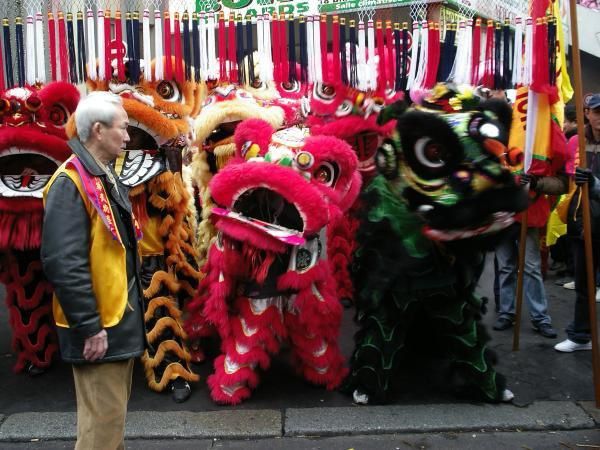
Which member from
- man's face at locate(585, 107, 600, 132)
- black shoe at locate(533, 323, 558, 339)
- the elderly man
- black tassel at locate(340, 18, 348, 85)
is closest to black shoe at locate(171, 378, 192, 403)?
the elderly man

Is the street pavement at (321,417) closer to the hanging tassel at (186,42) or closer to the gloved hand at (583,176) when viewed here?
the gloved hand at (583,176)

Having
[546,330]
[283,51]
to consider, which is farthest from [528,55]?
[546,330]

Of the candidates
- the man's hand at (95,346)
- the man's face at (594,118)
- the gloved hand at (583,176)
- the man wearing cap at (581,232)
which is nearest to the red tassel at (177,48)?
the man's hand at (95,346)

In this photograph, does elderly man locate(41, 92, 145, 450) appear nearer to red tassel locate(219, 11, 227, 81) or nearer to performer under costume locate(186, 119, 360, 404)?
performer under costume locate(186, 119, 360, 404)

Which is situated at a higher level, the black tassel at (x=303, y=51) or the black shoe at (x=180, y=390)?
the black tassel at (x=303, y=51)

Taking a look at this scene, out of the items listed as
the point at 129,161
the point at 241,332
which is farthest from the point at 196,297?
the point at 129,161

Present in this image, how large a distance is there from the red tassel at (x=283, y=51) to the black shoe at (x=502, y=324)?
108 inches

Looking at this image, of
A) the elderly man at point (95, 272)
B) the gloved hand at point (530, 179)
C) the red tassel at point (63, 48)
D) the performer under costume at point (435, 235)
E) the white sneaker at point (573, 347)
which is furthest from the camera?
the white sneaker at point (573, 347)

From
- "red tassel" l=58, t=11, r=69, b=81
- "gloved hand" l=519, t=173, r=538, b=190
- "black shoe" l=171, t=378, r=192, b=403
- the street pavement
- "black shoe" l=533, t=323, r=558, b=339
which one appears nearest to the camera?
the street pavement

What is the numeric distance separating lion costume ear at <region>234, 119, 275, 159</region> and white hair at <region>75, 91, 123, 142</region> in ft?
4.56

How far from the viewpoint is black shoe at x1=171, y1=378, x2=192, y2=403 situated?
3684 millimetres

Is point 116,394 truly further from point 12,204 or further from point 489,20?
point 489,20

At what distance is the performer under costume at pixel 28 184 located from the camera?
3.72 metres

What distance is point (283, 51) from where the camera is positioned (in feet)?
11.6
